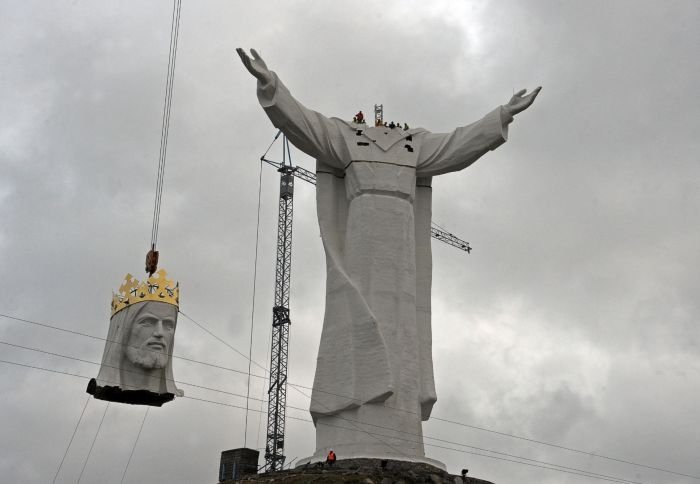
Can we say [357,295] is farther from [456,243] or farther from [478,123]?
[456,243]

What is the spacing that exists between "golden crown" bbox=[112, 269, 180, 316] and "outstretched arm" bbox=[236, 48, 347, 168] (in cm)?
430

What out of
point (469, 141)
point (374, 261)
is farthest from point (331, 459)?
point (469, 141)

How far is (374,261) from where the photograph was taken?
71.6 feet

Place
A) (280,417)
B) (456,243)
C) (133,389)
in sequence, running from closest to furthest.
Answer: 1. (133,389)
2. (280,417)
3. (456,243)

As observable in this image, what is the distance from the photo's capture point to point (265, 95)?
840 inches

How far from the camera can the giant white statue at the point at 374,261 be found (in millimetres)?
20656

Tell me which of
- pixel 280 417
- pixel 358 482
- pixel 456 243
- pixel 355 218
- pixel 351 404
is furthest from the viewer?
pixel 456 243

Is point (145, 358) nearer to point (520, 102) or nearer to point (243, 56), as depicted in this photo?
point (243, 56)

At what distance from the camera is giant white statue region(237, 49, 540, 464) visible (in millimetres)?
20656

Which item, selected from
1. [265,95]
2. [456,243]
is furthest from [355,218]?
[456,243]

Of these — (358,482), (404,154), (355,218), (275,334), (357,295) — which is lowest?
(358,482)

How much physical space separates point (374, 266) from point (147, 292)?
16.5 ft

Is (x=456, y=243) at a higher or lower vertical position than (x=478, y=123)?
higher

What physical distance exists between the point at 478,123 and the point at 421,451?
7.69 m
